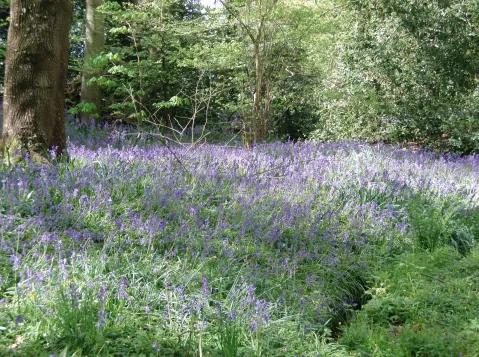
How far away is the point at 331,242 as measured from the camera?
4.57m

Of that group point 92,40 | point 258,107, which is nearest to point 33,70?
point 258,107

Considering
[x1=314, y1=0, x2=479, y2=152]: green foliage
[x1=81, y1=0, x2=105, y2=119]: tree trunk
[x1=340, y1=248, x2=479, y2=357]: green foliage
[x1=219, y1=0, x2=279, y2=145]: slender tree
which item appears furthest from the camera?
[x1=81, y1=0, x2=105, y2=119]: tree trunk

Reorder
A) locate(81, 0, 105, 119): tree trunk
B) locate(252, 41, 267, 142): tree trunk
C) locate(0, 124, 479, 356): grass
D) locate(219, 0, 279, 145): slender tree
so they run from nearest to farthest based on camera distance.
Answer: locate(0, 124, 479, 356): grass < locate(219, 0, 279, 145): slender tree < locate(252, 41, 267, 142): tree trunk < locate(81, 0, 105, 119): tree trunk

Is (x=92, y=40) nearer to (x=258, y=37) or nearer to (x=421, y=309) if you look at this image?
(x=258, y=37)

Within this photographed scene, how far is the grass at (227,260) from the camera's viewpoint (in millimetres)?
2750

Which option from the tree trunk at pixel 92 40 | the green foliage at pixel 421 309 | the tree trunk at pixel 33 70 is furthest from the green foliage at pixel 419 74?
the tree trunk at pixel 33 70

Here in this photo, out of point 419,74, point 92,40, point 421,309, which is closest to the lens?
point 421,309

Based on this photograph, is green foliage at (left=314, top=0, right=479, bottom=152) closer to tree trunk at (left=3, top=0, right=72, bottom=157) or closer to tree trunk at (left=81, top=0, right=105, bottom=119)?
tree trunk at (left=81, top=0, right=105, bottom=119)

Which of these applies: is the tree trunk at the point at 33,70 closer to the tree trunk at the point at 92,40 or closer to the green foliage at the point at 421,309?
the green foliage at the point at 421,309

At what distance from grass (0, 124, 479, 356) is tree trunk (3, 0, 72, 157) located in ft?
1.77

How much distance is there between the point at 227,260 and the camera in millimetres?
3740

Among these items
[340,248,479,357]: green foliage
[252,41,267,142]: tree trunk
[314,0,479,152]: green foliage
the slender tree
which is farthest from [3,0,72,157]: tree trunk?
[314,0,479,152]: green foliage

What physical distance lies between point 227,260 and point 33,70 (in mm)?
2919

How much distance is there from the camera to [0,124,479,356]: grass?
2.75 meters
